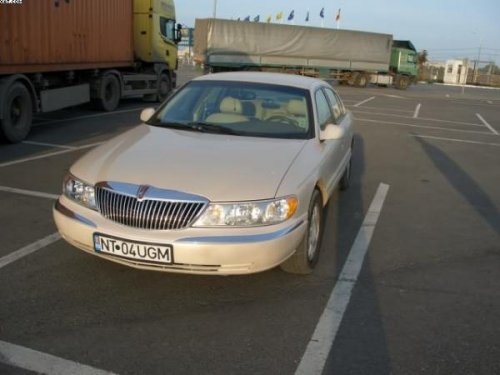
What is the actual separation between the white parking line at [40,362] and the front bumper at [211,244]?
0.80 m

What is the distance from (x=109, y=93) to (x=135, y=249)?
11674mm

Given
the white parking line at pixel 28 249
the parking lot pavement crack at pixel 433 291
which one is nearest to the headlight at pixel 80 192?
the white parking line at pixel 28 249

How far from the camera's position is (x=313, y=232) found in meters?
4.25

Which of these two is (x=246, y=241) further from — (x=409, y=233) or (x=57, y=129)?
(x=57, y=129)

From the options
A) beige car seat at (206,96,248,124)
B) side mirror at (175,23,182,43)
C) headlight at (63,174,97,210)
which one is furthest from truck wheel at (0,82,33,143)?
side mirror at (175,23,182,43)

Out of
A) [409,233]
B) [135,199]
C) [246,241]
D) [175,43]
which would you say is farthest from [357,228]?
[175,43]

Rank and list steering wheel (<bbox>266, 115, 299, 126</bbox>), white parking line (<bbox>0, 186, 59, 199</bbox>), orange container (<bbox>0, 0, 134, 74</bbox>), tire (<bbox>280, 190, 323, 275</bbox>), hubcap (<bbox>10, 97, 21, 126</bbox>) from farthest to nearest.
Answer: hubcap (<bbox>10, 97, 21, 126</bbox>)
orange container (<bbox>0, 0, 134, 74</bbox>)
white parking line (<bbox>0, 186, 59, 199</bbox>)
steering wheel (<bbox>266, 115, 299, 126</bbox>)
tire (<bbox>280, 190, 323, 275</bbox>)

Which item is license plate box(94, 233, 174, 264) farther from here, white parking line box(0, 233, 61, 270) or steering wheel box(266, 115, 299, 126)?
steering wheel box(266, 115, 299, 126)

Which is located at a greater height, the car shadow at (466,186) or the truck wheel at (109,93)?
the truck wheel at (109,93)

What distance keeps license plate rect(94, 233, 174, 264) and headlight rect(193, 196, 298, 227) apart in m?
0.27

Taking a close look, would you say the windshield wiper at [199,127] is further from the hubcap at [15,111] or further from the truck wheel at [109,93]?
the truck wheel at [109,93]

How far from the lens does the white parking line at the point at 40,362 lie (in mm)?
2797

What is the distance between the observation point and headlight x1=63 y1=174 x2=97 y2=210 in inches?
146

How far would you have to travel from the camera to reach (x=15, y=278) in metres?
3.88
